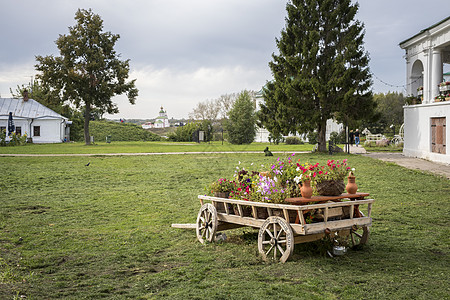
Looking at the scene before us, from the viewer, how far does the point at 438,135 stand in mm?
22203

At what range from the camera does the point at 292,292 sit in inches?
181

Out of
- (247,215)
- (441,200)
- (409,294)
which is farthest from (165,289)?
(441,200)

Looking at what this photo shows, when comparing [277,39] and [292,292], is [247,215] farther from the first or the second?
[277,39]

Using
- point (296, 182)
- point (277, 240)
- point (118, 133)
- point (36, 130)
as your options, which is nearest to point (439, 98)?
point (296, 182)

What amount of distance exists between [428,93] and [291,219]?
21074 mm

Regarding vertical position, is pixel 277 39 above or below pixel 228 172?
above

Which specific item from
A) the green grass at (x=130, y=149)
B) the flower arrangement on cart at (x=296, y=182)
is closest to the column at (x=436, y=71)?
the green grass at (x=130, y=149)

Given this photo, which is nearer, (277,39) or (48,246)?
(48,246)

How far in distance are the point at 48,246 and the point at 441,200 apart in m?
8.87

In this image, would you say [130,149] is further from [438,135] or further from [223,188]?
[223,188]

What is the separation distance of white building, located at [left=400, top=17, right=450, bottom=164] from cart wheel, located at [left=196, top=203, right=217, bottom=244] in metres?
17.4

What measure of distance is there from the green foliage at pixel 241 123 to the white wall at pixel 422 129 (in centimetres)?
2302

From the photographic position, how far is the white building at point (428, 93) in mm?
21812

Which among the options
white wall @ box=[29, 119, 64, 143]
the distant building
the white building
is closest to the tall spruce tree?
the white building
